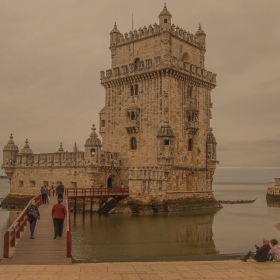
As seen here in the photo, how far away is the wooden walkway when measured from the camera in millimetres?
13922

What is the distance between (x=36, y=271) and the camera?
12477 millimetres

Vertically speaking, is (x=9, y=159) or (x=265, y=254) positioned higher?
(x=9, y=159)

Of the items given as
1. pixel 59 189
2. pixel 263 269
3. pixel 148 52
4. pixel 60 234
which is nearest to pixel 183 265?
pixel 263 269

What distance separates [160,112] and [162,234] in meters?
15.5

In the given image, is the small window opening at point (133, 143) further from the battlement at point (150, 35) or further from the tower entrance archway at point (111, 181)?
the battlement at point (150, 35)

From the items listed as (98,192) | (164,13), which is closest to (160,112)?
(98,192)

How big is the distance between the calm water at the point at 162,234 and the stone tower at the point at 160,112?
4350mm

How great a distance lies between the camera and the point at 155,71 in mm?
40594

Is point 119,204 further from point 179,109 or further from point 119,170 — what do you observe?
point 179,109

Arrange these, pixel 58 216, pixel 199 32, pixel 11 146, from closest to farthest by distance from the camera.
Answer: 1. pixel 58 216
2. pixel 199 32
3. pixel 11 146

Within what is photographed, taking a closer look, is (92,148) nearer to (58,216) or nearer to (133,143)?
(133,143)

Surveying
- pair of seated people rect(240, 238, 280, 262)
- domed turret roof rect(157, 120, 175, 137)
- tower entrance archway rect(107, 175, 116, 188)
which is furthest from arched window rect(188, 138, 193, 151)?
pair of seated people rect(240, 238, 280, 262)

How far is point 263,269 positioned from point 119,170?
99.3 ft

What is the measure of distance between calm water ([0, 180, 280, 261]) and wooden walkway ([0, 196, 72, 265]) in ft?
6.95
